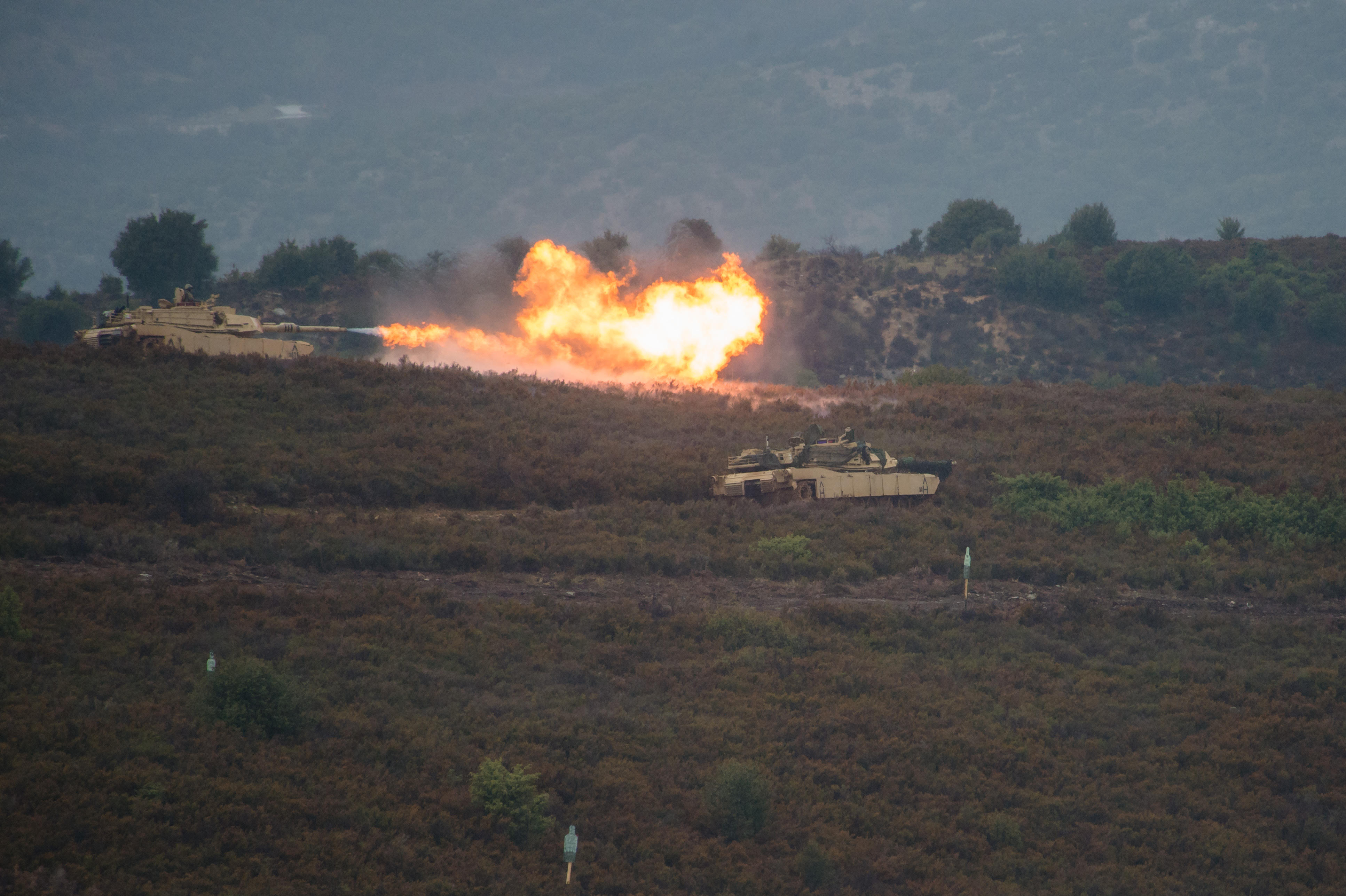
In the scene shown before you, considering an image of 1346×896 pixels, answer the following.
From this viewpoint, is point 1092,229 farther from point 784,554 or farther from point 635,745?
point 635,745

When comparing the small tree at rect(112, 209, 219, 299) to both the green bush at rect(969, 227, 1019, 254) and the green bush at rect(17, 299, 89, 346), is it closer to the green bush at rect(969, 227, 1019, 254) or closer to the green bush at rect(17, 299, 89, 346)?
the green bush at rect(17, 299, 89, 346)

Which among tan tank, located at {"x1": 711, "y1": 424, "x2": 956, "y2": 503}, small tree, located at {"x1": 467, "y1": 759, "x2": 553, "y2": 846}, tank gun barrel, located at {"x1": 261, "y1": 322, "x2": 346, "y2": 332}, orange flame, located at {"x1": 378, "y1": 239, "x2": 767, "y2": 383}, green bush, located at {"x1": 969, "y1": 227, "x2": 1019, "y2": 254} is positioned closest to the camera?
small tree, located at {"x1": 467, "y1": 759, "x2": 553, "y2": 846}

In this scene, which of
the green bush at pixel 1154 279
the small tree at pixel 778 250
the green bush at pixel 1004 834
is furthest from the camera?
the small tree at pixel 778 250

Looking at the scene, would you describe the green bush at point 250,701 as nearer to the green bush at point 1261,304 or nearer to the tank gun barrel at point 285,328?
the tank gun barrel at point 285,328

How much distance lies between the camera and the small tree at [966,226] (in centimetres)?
9738

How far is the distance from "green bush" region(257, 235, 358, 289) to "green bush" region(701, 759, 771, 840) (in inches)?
2632

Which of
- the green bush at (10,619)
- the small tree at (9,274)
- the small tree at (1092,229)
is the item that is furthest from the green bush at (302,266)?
the green bush at (10,619)

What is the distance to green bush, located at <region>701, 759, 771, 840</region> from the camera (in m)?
17.0

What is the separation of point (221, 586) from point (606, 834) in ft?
32.0

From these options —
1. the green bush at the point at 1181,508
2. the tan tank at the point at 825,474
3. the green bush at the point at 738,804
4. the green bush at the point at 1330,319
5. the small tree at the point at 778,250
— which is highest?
the small tree at the point at 778,250

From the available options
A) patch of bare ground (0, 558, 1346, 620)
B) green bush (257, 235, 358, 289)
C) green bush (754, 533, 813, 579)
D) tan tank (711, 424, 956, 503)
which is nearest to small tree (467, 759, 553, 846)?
patch of bare ground (0, 558, 1346, 620)

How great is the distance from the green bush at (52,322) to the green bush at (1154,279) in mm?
62061

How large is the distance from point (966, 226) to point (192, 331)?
Answer: 2702 inches

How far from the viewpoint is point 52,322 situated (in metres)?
70.6
